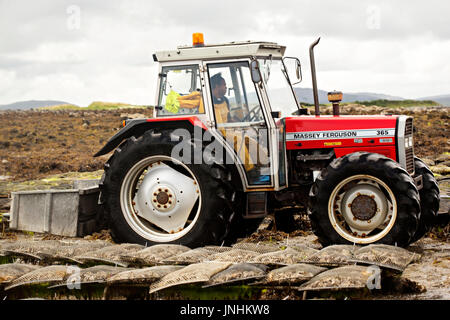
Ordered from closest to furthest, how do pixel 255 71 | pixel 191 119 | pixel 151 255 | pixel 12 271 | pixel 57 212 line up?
pixel 12 271
pixel 151 255
pixel 255 71
pixel 191 119
pixel 57 212

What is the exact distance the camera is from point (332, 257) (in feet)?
21.3

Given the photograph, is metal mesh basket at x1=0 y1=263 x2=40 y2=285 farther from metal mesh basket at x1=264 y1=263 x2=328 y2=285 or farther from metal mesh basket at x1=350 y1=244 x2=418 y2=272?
metal mesh basket at x1=350 y1=244 x2=418 y2=272

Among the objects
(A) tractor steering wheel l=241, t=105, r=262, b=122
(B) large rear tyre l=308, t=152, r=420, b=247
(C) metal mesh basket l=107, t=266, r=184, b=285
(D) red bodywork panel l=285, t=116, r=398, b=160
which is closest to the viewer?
(C) metal mesh basket l=107, t=266, r=184, b=285

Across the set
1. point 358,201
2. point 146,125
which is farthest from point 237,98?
point 358,201

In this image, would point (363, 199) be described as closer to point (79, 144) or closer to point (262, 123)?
point (262, 123)

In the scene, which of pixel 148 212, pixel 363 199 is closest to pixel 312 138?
pixel 363 199

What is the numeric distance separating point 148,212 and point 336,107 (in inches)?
113

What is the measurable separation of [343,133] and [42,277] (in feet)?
13.7

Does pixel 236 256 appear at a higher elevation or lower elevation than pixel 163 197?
lower

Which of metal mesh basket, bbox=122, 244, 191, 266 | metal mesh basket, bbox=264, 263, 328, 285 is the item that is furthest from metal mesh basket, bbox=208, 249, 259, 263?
metal mesh basket, bbox=264, 263, 328, 285

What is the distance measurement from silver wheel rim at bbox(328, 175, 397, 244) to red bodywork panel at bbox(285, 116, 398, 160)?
2.24 ft

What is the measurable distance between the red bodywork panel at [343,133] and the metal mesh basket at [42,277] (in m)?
3.57

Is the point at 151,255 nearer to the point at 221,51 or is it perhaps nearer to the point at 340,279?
the point at 340,279

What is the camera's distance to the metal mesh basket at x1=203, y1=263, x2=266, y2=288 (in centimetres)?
595
